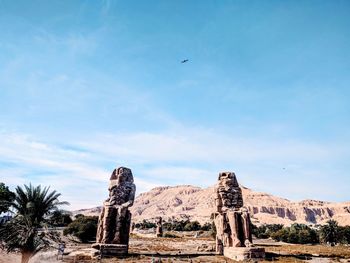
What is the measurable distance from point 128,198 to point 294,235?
41.3 m

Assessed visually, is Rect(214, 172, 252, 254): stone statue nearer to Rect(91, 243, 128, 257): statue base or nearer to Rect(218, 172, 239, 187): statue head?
Rect(218, 172, 239, 187): statue head

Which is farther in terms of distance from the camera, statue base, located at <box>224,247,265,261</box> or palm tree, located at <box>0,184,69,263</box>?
statue base, located at <box>224,247,265,261</box>

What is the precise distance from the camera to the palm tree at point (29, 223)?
18.6m

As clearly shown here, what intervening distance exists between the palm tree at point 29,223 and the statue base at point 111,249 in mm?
4447

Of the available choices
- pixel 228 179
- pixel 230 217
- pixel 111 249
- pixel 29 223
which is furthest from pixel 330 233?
pixel 29 223

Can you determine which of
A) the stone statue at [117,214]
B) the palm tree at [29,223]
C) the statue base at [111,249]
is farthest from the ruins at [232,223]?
the palm tree at [29,223]

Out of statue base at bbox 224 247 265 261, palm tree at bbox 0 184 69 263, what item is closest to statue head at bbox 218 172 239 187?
statue base at bbox 224 247 265 261

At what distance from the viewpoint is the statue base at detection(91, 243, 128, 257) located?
2339 cm

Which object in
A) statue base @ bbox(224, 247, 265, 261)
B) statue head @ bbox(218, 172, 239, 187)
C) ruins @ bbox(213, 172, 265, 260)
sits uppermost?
statue head @ bbox(218, 172, 239, 187)

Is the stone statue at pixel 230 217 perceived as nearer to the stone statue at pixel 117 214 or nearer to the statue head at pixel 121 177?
the stone statue at pixel 117 214

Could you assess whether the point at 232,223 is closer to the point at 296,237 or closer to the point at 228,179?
the point at 228,179

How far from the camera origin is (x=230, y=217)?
26031mm

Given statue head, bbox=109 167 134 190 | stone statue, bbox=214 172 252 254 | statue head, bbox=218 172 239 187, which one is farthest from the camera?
statue head, bbox=218 172 239 187

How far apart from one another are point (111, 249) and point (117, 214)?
3078 millimetres
